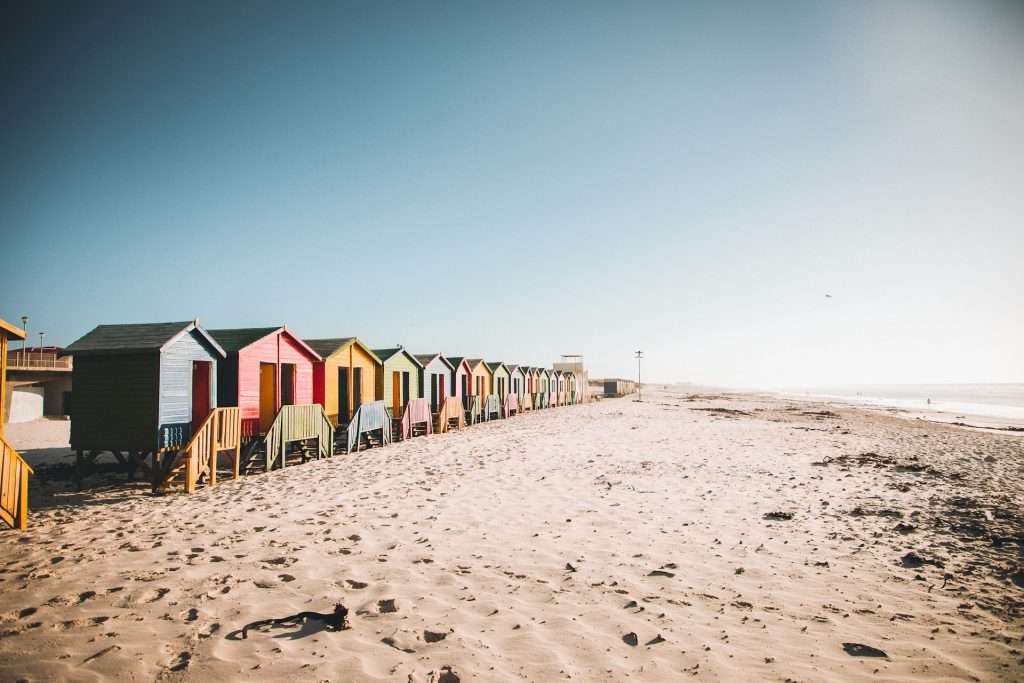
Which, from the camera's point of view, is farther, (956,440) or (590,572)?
(956,440)

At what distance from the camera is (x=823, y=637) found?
4375mm

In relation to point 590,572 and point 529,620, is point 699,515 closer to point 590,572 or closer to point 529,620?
point 590,572

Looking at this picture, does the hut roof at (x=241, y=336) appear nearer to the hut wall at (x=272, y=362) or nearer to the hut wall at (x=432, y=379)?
the hut wall at (x=272, y=362)

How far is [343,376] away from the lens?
19812mm

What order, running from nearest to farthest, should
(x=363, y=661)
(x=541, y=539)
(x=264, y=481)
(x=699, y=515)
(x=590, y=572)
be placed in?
(x=363, y=661), (x=590, y=572), (x=541, y=539), (x=699, y=515), (x=264, y=481)

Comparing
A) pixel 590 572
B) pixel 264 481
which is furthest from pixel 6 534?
pixel 590 572

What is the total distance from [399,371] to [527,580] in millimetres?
17438

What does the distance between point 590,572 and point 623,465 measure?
7.24 metres

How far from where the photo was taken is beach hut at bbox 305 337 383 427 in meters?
17.6

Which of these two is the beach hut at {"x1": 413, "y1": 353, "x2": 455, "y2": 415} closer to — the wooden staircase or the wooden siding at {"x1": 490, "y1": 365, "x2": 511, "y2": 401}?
the wooden siding at {"x1": 490, "y1": 365, "x2": 511, "y2": 401}

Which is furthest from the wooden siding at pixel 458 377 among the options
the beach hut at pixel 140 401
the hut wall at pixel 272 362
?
the beach hut at pixel 140 401

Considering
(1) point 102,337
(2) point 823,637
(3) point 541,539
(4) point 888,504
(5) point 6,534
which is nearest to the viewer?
(2) point 823,637

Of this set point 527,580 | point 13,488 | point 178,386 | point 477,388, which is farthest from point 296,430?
point 477,388

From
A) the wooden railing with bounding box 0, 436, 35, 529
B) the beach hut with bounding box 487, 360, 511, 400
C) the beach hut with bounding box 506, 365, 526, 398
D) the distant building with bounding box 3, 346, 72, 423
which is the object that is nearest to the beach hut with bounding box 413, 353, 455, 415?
the beach hut with bounding box 487, 360, 511, 400
